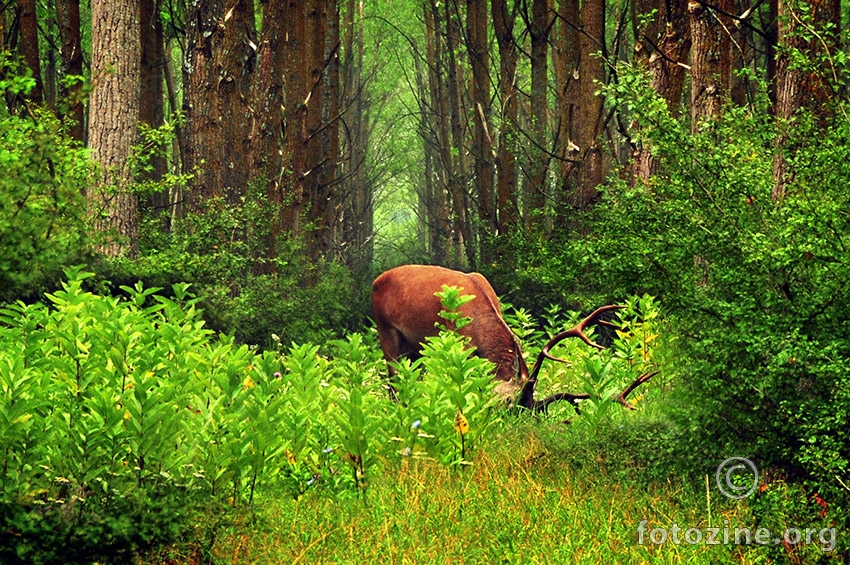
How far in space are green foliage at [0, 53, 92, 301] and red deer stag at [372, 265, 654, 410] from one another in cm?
352

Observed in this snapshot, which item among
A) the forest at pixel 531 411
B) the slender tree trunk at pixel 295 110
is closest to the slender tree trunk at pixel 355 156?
the slender tree trunk at pixel 295 110

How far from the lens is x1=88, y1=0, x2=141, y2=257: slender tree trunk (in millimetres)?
13250

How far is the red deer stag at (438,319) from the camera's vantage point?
1023 cm

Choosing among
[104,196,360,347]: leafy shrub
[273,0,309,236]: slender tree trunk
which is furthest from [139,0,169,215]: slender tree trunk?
[104,196,360,347]: leafy shrub

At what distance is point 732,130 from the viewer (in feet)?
24.0

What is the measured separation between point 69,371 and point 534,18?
55.8 ft

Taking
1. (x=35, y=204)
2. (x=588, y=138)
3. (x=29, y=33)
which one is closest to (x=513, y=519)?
(x=35, y=204)

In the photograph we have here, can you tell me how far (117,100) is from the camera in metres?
13.4

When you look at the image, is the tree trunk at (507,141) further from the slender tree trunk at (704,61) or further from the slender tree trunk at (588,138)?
the slender tree trunk at (704,61)

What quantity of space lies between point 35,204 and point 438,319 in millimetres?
5102

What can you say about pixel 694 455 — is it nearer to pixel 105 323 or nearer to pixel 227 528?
pixel 227 528

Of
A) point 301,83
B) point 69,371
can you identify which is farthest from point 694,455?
point 301,83

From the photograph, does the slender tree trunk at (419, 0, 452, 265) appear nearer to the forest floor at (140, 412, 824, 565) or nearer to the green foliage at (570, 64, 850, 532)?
the green foliage at (570, 64, 850, 532)

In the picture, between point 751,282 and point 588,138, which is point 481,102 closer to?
point 588,138
